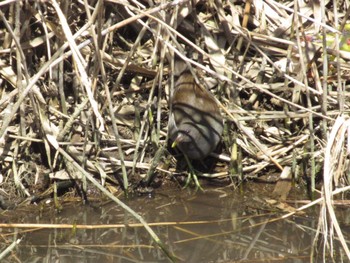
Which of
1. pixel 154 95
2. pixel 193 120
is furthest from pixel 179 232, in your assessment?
pixel 154 95

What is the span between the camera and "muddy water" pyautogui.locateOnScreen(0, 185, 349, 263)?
4465 millimetres

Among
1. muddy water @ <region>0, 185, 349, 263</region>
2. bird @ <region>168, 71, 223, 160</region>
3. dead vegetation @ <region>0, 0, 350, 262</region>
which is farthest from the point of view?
bird @ <region>168, 71, 223, 160</region>

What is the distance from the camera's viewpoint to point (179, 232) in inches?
188

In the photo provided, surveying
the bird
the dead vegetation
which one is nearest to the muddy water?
the dead vegetation

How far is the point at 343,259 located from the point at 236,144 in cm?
139

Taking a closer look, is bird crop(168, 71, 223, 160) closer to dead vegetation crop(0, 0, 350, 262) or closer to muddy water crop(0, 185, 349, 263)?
dead vegetation crop(0, 0, 350, 262)

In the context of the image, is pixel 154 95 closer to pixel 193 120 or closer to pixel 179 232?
pixel 193 120

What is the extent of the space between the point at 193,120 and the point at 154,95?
373 millimetres

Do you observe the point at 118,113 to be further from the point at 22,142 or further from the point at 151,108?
the point at 22,142

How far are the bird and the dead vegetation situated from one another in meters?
0.11

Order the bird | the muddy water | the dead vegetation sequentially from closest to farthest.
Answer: the muddy water, the dead vegetation, the bird

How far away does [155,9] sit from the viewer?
475 cm

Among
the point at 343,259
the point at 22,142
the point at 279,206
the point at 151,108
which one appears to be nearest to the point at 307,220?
the point at 279,206

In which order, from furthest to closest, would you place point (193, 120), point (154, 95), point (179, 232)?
point (154, 95) → point (193, 120) → point (179, 232)
